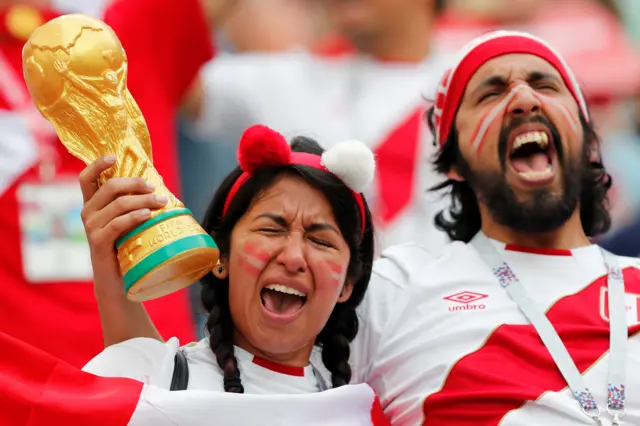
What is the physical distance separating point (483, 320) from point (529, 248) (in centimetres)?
30

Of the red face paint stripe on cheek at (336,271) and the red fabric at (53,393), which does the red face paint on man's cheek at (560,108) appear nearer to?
the red face paint stripe on cheek at (336,271)

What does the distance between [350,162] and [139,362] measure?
2.04 ft

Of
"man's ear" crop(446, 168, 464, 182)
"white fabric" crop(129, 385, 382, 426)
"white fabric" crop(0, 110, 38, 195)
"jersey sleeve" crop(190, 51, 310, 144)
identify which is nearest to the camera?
"white fabric" crop(129, 385, 382, 426)

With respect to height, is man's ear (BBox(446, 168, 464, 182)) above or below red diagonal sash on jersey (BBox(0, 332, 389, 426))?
above

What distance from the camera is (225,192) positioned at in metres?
2.62

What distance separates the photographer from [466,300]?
2.72m

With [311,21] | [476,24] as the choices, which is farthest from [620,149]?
[311,21]

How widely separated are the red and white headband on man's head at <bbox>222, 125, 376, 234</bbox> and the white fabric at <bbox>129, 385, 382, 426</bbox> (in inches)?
18.8

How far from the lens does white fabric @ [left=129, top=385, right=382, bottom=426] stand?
225cm

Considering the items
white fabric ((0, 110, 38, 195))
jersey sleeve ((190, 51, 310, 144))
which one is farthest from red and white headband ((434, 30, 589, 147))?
white fabric ((0, 110, 38, 195))

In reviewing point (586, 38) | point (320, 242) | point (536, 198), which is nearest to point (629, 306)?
point (536, 198)

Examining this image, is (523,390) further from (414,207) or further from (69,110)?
(414,207)

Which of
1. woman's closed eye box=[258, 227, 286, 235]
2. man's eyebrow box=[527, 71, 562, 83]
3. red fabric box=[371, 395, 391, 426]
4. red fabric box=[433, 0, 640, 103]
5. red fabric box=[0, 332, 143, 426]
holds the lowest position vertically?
red fabric box=[433, 0, 640, 103]

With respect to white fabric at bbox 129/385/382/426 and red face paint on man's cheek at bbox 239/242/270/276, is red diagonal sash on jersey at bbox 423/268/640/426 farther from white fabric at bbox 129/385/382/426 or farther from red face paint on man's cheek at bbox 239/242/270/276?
red face paint on man's cheek at bbox 239/242/270/276
